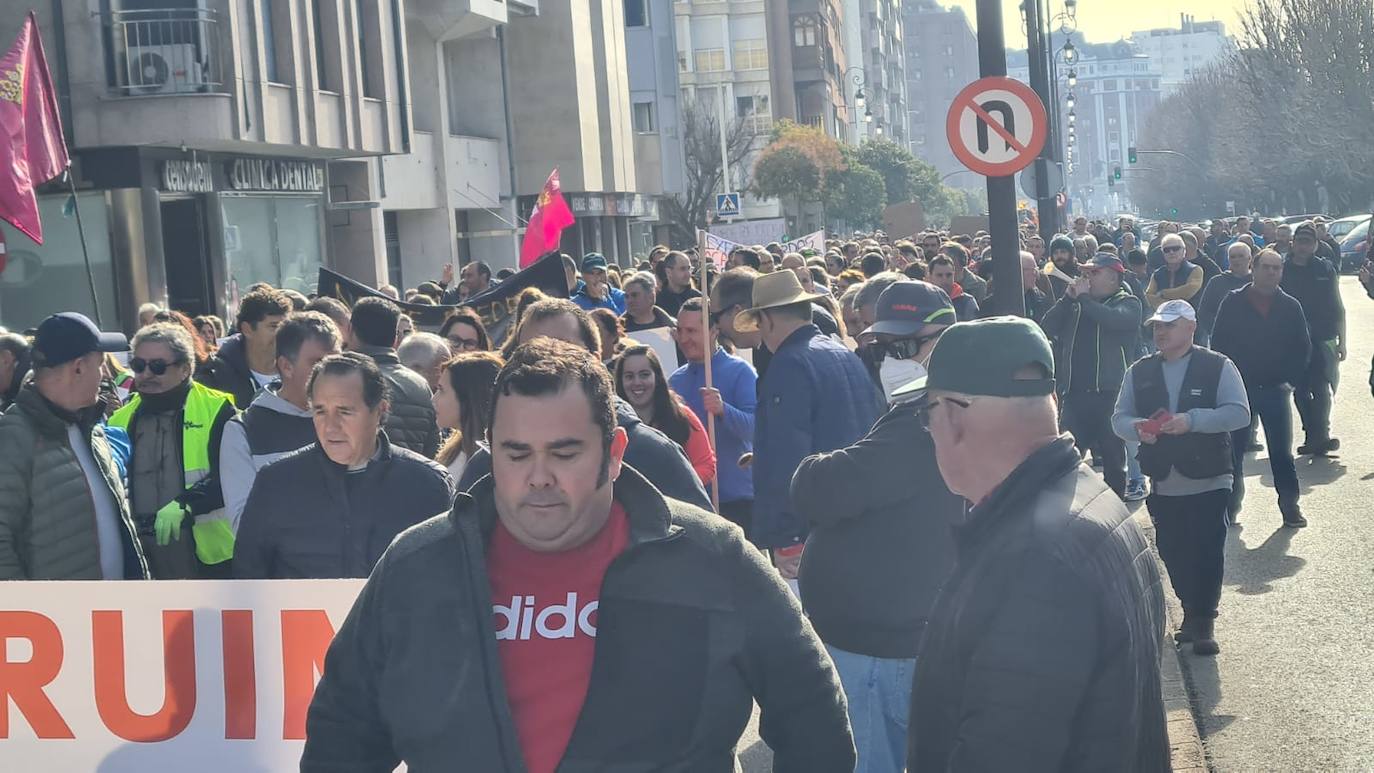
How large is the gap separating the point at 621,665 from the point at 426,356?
194 inches

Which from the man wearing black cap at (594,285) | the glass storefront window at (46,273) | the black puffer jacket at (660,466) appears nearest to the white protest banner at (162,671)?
the black puffer jacket at (660,466)

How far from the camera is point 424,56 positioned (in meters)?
35.7

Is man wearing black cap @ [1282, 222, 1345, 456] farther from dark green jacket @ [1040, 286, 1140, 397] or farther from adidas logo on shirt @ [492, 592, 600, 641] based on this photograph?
adidas logo on shirt @ [492, 592, 600, 641]

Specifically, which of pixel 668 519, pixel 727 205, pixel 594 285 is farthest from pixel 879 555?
pixel 727 205

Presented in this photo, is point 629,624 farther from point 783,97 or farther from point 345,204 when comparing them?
point 783,97

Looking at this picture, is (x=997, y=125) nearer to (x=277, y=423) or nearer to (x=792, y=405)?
(x=792, y=405)

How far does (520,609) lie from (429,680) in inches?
7.7

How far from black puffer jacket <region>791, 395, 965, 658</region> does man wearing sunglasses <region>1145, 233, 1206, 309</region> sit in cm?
1174

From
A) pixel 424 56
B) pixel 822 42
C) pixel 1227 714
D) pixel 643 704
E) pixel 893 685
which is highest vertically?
pixel 822 42

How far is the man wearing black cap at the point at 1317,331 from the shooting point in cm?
1398

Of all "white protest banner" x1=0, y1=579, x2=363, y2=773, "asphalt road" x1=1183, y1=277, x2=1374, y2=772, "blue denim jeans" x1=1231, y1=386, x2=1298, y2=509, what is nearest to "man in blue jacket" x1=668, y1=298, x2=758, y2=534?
"asphalt road" x1=1183, y1=277, x2=1374, y2=772

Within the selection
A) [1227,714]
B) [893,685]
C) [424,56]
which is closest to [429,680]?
[893,685]

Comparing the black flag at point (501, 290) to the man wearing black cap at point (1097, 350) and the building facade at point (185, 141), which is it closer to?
the man wearing black cap at point (1097, 350)

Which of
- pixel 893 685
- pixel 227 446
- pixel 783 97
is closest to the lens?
pixel 893 685
